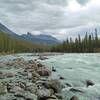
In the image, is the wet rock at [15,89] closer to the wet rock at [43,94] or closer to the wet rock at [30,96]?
the wet rock at [30,96]

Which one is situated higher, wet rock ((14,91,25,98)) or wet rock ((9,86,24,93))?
wet rock ((9,86,24,93))

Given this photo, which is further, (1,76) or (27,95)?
(1,76)

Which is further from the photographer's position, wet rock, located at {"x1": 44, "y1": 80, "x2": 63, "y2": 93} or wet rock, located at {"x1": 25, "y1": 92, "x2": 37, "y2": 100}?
wet rock, located at {"x1": 44, "y1": 80, "x2": 63, "y2": 93}

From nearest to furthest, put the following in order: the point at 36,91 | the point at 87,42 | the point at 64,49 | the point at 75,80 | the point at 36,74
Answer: the point at 36,91
the point at 75,80
the point at 36,74
the point at 87,42
the point at 64,49

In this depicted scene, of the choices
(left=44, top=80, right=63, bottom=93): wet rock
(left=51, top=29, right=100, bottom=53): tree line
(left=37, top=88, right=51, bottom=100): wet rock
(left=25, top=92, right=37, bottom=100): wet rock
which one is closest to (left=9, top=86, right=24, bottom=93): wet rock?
(left=25, top=92, right=37, bottom=100): wet rock

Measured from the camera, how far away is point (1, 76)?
26.5 meters

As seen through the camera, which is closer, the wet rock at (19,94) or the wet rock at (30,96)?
the wet rock at (30,96)

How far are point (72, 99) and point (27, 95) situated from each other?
2.91 metres

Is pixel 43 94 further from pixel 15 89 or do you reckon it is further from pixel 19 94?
pixel 15 89

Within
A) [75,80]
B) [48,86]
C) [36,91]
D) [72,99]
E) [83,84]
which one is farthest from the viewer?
[75,80]

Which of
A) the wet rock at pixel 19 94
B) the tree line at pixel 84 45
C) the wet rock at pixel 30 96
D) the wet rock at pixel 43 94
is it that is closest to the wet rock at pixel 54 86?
the wet rock at pixel 43 94

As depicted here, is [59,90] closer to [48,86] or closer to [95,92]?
[48,86]

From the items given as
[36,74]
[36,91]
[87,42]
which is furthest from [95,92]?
[87,42]

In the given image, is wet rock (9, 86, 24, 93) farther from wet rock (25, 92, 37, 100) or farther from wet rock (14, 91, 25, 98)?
wet rock (25, 92, 37, 100)
